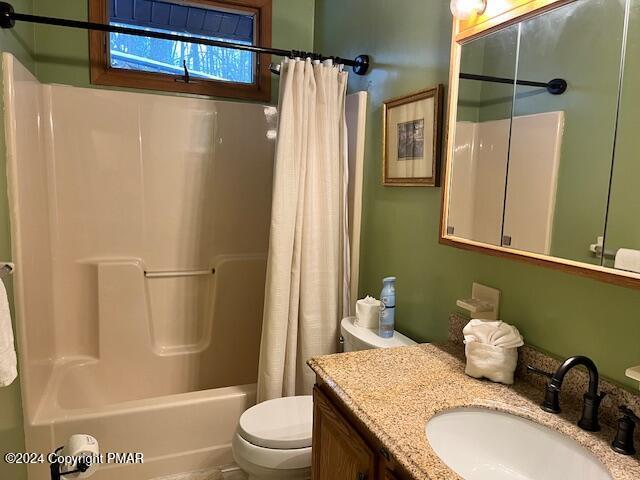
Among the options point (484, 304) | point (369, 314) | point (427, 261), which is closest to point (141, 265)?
point (369, 314)

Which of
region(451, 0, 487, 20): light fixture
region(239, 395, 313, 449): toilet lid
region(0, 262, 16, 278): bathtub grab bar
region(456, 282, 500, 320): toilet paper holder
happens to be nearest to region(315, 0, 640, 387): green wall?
region(456, 282, 500, 320): toilet paper holder

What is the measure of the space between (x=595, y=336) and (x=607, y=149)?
0.45 m

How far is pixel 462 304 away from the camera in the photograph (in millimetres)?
1393

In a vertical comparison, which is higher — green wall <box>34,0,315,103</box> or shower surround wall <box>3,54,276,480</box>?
green wall <box>34,0,315,103</box>

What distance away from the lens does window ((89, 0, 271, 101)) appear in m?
2.44

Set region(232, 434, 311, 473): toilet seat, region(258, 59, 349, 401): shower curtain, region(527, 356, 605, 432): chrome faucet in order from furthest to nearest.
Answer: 1. region(258, 59, 349, 401): shower curtain
2. region(232, 434, 311, 473): toilet seat
3. region(527, 356, 605, 432): chrome faucet

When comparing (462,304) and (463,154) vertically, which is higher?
(463,154)

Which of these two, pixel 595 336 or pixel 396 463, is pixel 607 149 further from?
pixel 396 463

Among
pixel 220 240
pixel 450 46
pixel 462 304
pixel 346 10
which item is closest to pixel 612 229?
pixel 462 304

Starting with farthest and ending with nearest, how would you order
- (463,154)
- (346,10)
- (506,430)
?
1. (346,10)
2. (463,154)
3. (506,430)

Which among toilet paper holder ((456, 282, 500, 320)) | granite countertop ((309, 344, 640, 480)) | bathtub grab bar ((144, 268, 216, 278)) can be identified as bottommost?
bathtub grab bar ((144, 268, 216, 278))

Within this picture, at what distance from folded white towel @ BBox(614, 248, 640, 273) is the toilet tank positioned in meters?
0.85

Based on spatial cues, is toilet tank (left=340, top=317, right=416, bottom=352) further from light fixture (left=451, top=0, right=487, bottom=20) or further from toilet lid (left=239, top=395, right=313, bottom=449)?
light fixture (left=451, top=0, right=487, bottom=20)

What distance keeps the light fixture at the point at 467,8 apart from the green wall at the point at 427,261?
0.53 ft
